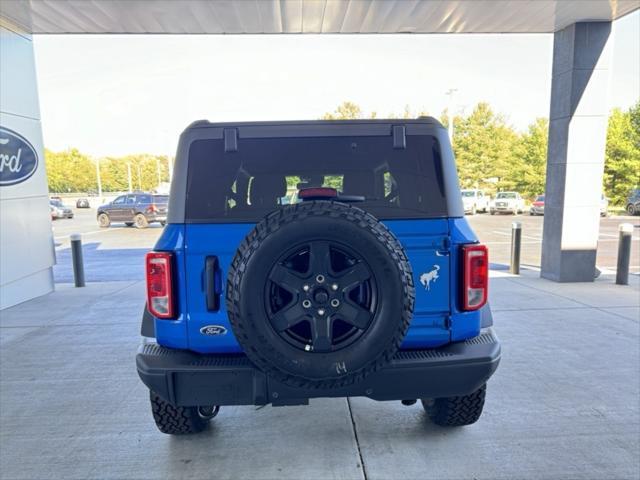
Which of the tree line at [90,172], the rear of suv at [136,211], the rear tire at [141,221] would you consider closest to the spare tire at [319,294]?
the rear of suv at [136,211]

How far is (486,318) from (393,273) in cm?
92

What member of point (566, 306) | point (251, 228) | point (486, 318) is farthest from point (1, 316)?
point (566, 306)

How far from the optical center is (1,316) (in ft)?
20.1

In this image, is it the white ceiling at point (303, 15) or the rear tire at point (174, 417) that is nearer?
the rear tire at point (174, 417)

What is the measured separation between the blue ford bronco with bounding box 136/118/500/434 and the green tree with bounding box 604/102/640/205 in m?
35.9

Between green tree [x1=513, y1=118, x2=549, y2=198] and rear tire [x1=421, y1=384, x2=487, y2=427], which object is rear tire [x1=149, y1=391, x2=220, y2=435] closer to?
rear tire [x1=421, y1=384, x2=487, y2=427]

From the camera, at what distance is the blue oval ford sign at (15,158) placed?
21.4 feet

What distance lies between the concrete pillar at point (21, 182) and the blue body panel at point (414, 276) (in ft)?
19.1

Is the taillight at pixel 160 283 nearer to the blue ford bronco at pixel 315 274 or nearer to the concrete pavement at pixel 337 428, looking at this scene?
the blue ford bronco at pixel 315 274

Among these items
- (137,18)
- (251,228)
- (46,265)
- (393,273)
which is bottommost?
(46,265)

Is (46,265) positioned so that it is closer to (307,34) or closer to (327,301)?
(307,34)

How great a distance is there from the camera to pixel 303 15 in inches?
259

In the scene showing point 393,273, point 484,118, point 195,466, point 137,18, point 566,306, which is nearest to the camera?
point 393,273

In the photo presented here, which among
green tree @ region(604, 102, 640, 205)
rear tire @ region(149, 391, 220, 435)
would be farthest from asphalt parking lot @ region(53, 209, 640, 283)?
green tree @ region(604, 102, 640, 205)
